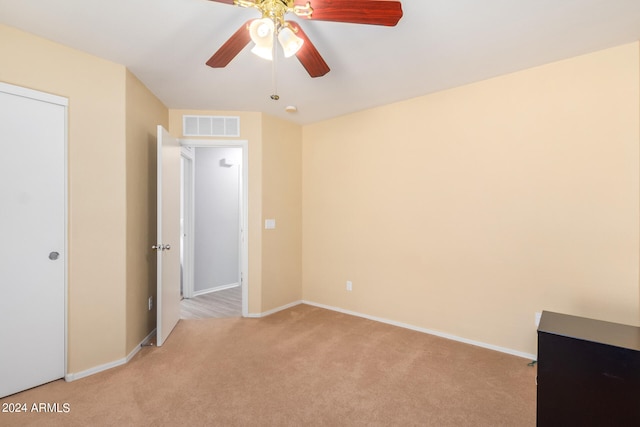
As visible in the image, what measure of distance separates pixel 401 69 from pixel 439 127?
2.65 feet

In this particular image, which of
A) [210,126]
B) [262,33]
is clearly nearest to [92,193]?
[210,126]

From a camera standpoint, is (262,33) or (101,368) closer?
(262,33)

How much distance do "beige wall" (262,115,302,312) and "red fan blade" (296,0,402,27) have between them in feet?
7.79

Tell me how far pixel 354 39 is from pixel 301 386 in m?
2.50

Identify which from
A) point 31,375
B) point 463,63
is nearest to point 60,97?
point 31,375

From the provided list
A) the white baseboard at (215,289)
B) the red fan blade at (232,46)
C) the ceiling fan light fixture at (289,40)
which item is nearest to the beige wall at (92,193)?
the red fan blade at (232,46)

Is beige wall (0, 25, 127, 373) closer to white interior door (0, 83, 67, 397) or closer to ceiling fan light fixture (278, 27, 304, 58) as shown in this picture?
white interior door (0, 83, 67, 397)

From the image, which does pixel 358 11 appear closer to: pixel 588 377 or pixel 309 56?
pixel 309 56

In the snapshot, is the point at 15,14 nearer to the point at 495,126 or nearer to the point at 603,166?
the point at 495,126

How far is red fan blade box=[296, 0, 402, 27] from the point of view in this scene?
140 cm

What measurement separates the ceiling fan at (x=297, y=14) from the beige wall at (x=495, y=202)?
1.82 metres

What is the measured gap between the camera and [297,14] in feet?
4.95

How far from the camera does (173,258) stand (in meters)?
3.25

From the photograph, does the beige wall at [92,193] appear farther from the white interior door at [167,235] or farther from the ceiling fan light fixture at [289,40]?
the ceiling fan light fixture at [289,40]
